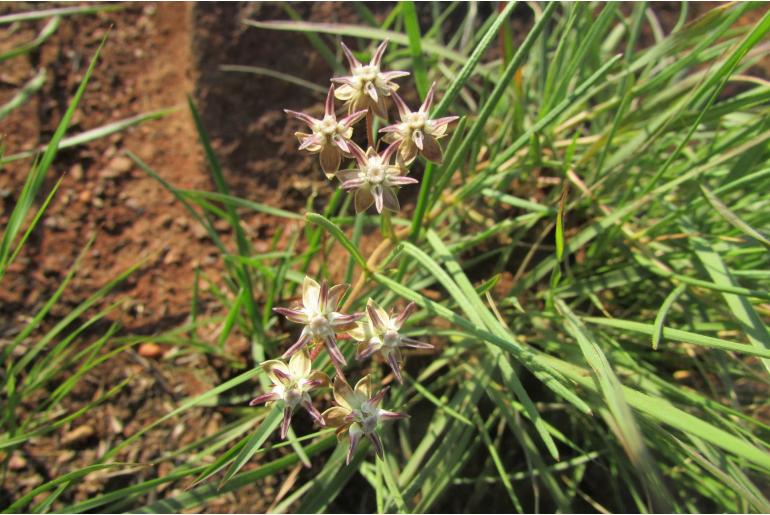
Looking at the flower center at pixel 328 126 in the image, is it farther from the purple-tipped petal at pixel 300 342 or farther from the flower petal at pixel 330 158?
the purple-tipped petal at pixel 300 342

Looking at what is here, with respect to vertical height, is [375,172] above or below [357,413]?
above

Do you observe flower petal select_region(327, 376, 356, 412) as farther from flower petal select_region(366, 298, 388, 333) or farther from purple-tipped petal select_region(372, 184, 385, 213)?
purple-tipped petal select_region(372, 184, 385, 213)

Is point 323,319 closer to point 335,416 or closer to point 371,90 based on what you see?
point 335,416

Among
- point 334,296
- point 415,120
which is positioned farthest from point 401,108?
point 334,296

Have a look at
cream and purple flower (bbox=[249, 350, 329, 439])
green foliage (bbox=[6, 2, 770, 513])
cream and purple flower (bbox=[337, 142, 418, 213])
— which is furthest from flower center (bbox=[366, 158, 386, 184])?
cream and purple flower (bbox=[249, 350, 329, 439])

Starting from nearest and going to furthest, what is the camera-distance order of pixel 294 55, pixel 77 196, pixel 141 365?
1. pixel 141 365
2. pixel 77 196
3. pixel 294 55

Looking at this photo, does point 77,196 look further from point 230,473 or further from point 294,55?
point 230,473

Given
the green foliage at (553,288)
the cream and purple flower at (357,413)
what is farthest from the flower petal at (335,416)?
the green foliage at (553,288)

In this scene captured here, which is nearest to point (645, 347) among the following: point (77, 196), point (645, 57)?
point (645, 57)
